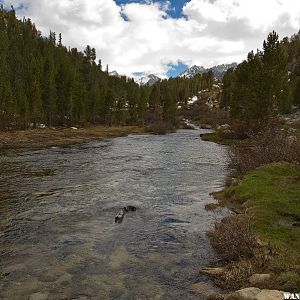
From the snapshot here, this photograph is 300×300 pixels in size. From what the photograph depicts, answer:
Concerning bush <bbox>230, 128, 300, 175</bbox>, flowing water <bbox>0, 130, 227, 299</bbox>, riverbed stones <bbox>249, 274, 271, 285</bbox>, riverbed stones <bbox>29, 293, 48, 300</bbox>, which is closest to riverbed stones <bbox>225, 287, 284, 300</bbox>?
riverbed stones <bbox>249, 274, 271, 285</bbox>

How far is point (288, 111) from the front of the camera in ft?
359

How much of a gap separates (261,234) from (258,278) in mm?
4237

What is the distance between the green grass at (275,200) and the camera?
1524cm

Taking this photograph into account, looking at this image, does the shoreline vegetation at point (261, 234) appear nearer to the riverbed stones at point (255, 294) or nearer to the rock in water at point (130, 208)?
the riverbed stones at point (255, 294)

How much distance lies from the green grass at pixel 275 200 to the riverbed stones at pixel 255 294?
11.7ft

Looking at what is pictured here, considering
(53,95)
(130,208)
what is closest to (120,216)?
(130,208)

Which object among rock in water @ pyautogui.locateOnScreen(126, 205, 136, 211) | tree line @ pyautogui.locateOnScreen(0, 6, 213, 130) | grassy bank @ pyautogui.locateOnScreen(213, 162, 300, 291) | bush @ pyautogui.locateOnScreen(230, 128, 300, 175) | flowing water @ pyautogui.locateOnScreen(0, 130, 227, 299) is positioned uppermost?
tree line @ pyautogui.locateOnScreen(0, 6, 213, 130)

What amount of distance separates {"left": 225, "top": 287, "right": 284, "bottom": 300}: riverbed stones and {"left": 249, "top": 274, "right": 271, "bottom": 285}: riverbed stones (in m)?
0.77

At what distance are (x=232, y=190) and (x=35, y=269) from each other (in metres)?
14.8

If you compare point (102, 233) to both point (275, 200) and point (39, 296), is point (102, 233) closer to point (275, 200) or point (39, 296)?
point (39, 296)

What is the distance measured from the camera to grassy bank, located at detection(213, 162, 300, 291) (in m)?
11.9

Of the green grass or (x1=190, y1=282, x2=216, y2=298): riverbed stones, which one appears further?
the green grass

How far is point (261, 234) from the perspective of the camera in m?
15.6

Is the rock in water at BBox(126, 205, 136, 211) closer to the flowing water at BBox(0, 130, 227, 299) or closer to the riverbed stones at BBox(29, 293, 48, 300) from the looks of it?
the flowing water at BBox(0, 130, 227, 299)
